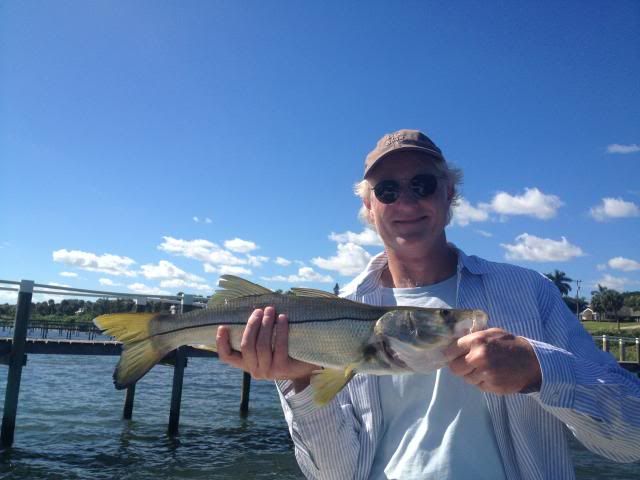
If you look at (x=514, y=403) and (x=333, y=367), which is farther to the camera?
(x=333, y=367)

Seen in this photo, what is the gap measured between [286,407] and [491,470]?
131cm

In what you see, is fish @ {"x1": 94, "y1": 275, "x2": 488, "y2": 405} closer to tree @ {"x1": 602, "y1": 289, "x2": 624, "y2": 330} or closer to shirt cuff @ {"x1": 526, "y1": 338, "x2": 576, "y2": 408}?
shirt cuff @ {"x1": 526, "y1": 338, "x2": 576, "y2": 408}

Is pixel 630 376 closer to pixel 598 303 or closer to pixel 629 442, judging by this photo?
pixel 629 442

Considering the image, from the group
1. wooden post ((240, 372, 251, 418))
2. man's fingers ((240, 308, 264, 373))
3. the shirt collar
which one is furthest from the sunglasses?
wooden post ((240, 372, 251, 418))

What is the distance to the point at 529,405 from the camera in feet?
9.48

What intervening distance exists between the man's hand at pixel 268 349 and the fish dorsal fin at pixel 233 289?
29cm

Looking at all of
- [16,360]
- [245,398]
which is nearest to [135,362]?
[16,360]

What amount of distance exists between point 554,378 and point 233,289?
7.01 ft

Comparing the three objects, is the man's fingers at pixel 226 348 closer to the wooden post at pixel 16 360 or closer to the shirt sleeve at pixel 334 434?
the shirt sleeve at pixel 334 434

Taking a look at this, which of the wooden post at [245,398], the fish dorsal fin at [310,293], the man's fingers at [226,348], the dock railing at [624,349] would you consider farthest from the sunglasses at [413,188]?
the wooden post at [245,398]

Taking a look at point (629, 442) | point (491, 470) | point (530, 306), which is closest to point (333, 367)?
point (491, 470)

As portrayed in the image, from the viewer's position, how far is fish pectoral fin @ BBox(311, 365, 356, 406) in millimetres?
2918

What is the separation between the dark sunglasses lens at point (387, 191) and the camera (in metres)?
3.52

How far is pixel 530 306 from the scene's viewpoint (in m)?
3.07
